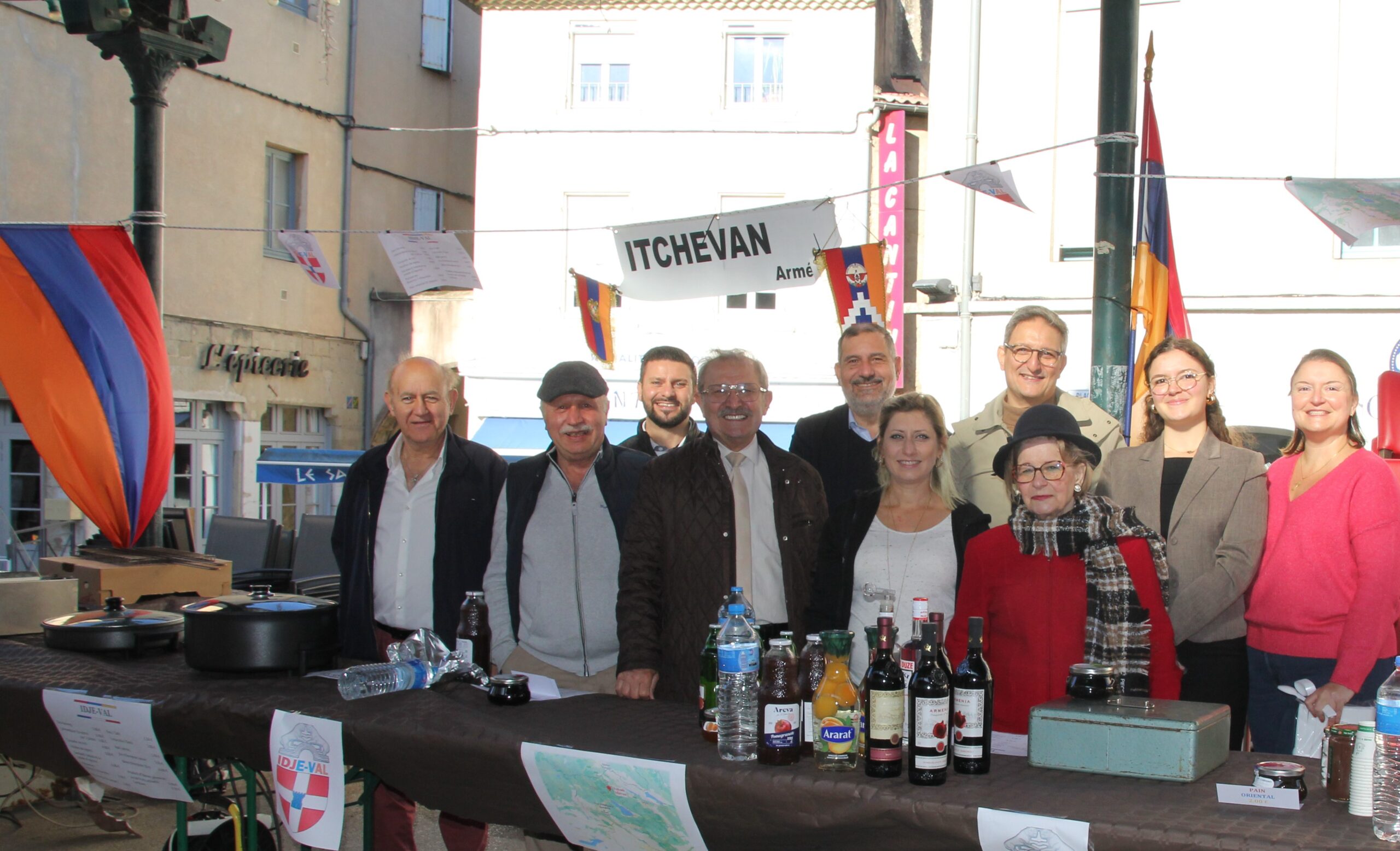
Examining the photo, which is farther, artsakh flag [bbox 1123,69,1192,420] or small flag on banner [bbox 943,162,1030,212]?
small flag on banner [bbox 943,162,1030,212]

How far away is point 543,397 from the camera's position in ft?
11.5

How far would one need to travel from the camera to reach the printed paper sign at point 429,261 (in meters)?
7.15

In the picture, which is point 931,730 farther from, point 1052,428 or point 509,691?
point 509,691

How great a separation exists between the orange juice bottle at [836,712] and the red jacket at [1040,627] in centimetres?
48

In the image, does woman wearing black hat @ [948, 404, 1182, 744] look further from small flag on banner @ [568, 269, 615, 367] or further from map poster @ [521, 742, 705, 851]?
small flag on banner @ [568, 269, 615, 367]

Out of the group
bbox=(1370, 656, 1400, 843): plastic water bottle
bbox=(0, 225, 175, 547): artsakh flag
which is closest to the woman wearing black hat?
bbox=(1370, 656, 1400, 843): plastic water bottle

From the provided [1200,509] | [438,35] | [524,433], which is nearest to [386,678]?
[1200,509]

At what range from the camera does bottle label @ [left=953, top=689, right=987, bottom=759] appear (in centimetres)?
223

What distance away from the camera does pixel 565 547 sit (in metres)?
3.49

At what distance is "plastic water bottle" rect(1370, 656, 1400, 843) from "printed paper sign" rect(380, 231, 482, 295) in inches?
229

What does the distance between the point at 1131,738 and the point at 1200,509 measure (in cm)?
117

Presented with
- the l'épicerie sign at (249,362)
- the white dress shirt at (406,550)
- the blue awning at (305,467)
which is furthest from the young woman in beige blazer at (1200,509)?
the l'épicerie sign at (249,362)

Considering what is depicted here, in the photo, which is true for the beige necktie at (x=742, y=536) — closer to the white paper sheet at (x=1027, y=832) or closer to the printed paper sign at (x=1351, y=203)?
the white paper sheet at (x=1027, y=832)

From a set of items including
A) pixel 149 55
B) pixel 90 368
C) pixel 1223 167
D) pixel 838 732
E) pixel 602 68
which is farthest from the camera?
pixel 602 68
